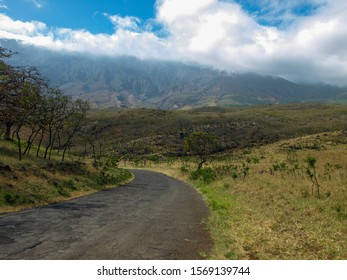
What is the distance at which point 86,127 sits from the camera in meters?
169

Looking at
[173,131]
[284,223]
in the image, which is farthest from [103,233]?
[173,131]

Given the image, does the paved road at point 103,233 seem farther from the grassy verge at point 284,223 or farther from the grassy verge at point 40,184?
the grassy verge at point 40,184

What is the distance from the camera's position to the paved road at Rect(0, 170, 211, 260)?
9.82 meters

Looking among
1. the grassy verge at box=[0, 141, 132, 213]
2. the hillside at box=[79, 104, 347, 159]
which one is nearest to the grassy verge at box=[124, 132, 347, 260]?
the grassy verge at box=[0, 141, 132, 213]

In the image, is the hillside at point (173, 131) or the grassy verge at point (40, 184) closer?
the grassy verge at point (40, 184)

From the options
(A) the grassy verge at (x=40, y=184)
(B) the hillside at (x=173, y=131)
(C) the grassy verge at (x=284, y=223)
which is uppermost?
(B) the hillside at (x=173, y=131)

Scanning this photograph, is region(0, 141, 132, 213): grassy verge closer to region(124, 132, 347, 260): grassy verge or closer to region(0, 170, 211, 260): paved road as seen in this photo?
region(0, 170, 211, 260): paved road

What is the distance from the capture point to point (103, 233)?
12539 mm

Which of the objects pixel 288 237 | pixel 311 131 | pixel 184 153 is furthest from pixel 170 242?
pixel 311 131

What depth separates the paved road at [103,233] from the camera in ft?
32.2

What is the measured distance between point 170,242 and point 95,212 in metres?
7.54

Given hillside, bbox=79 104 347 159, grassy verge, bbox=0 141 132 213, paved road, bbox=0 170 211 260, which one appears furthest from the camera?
hillside, bbox=79 104 347 159

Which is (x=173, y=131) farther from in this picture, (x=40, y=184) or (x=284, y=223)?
(x=284, y=223)

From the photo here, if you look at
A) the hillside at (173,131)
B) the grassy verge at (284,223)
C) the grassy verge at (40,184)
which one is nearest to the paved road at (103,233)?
the grassy verge at (284,223)
